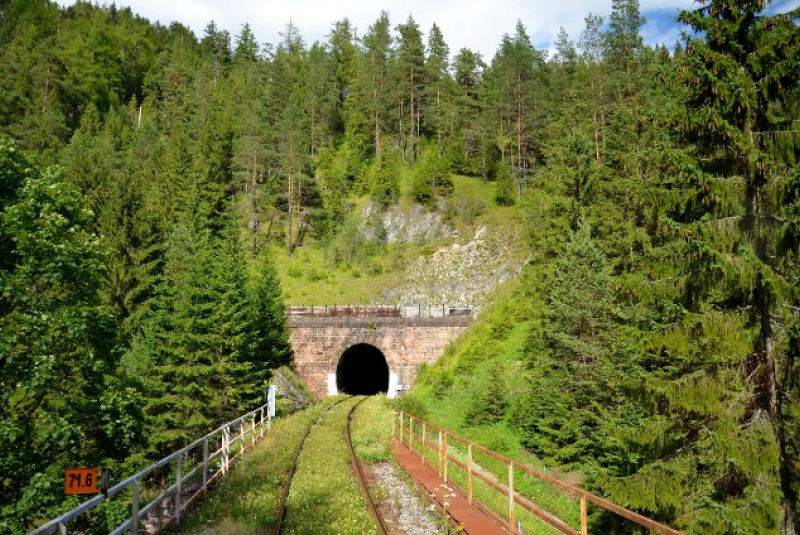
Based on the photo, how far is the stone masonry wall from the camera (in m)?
37.1

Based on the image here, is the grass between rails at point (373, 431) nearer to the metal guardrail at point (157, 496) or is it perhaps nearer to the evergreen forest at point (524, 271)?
the evergreen forest at point (524, 271)

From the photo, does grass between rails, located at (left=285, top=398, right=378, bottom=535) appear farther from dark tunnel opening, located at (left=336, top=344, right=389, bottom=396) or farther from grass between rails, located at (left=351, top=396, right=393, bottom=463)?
dark tunnel opening, located at (left=336, top=344, right=389, bottom=396)

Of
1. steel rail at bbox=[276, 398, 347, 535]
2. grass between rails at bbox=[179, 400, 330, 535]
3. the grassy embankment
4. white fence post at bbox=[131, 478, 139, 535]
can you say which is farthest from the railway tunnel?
white fence post at bbox=[131, 478, 139, 535]

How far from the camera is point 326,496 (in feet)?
36.2

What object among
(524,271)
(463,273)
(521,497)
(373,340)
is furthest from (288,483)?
(463,273)

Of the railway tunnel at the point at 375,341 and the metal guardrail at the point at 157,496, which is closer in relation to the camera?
the metal guardrail at the point at 157,496

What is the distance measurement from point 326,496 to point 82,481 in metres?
6.36

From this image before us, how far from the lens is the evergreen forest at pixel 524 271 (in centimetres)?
935

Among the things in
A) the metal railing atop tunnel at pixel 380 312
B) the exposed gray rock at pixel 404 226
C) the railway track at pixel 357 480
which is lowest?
the railway track at pixel 357 480

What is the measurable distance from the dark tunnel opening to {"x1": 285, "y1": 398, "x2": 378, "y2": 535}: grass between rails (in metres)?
27.8

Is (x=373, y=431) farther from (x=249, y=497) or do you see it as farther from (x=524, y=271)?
(x=524, y=271)

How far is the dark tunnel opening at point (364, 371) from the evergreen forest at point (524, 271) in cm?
905

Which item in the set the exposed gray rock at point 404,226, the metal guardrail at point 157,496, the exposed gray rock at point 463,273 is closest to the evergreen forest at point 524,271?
the exposed gray rock at point 404,226

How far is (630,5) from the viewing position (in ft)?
144
